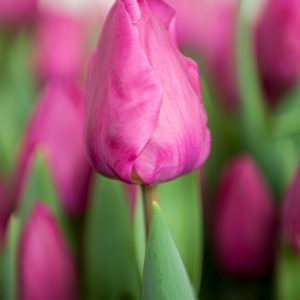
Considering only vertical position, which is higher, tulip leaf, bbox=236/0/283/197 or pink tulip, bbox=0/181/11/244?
tulip leaf, bbox=236/0/283/197

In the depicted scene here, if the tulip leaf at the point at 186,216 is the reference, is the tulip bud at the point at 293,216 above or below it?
above

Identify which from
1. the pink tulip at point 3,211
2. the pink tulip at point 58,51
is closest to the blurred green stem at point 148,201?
the pink tulip at point 3,211

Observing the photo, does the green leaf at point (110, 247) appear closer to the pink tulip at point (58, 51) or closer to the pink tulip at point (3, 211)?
the pink tulip at point (3, 211)

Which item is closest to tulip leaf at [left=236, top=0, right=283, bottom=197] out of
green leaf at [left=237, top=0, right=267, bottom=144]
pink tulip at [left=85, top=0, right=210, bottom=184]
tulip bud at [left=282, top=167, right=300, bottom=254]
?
green leaf at [left=237, top=0, right=267, bottom=144]

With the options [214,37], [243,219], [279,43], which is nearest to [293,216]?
[243,219]

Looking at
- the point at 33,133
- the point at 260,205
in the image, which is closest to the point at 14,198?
the point at 33,133

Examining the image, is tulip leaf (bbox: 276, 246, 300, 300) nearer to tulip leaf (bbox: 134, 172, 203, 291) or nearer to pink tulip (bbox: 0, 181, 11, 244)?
tulip leaf (bbox: 134, 172, 203, 291)
